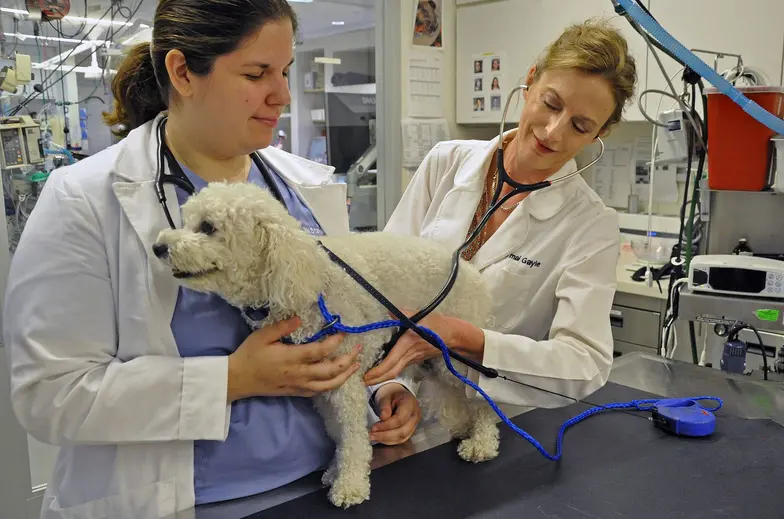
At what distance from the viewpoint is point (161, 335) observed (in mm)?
975

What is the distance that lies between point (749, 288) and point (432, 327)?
1.45 m

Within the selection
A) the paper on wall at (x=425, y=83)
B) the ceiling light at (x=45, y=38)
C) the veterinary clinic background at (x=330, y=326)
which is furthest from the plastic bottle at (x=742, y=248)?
the ceiling light at (x=45, y=38)

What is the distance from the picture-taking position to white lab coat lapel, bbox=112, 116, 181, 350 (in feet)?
3.20

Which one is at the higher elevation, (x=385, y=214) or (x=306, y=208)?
(x=306, y=208)

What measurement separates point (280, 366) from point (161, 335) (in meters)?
0.18

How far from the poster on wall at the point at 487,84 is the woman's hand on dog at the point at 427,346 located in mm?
2432

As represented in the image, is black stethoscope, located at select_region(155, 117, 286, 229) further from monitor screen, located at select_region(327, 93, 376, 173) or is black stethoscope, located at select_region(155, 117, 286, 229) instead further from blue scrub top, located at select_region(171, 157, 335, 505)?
monitor screen, located at select_region(327, 93, 376, 173)

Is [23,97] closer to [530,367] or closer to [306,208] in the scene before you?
[306,208]

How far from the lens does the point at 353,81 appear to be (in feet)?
11.5

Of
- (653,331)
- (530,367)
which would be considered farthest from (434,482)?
(653,331)

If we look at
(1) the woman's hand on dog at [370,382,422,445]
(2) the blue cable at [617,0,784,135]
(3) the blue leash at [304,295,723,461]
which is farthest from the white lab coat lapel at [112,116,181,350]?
(2) the blue cable at [617,0,784,135]

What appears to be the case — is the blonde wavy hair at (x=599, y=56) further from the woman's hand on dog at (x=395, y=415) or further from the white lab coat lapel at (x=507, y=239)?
the woman's hand on dog at (x=395, y=415)

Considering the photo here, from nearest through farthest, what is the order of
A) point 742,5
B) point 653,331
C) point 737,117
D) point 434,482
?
1. point 434,482
2. point 737,117
3. point 742,5
4. point 653,331

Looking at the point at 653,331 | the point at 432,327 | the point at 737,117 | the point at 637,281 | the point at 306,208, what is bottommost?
the point at 653,331
